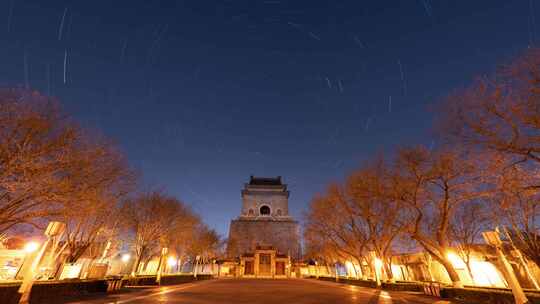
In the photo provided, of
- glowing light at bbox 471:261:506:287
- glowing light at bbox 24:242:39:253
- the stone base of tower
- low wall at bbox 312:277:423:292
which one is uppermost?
the stone base of tower

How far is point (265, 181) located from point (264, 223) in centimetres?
1842

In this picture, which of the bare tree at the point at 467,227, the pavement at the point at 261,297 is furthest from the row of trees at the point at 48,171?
the bare tree at the point at 467,227

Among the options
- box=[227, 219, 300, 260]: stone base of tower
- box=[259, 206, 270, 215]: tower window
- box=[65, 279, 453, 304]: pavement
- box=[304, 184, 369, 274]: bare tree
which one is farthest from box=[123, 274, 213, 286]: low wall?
box=[259, 206, 270, 215]: tower window

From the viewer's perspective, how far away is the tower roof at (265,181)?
83.3 m

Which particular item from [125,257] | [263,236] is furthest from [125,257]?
[263,236]

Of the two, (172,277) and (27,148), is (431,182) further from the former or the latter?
(172,277)

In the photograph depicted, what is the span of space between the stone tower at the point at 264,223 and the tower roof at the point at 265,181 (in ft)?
3.08

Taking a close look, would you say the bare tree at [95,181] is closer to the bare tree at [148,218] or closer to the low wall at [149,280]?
the low wall at [149,280]

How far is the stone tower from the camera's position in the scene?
6556cm

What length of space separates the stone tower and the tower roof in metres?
0.94

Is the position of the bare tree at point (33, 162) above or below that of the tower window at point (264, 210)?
below

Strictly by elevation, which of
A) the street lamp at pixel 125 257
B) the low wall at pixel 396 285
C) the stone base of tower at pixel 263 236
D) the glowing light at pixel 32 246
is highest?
the stone base of tower at pixel 263 236

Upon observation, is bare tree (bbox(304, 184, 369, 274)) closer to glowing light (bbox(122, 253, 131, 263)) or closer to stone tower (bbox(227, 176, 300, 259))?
glowing light (bbox(122, 253, 131, 263))

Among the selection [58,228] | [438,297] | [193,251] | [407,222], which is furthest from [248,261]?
[58,228]
